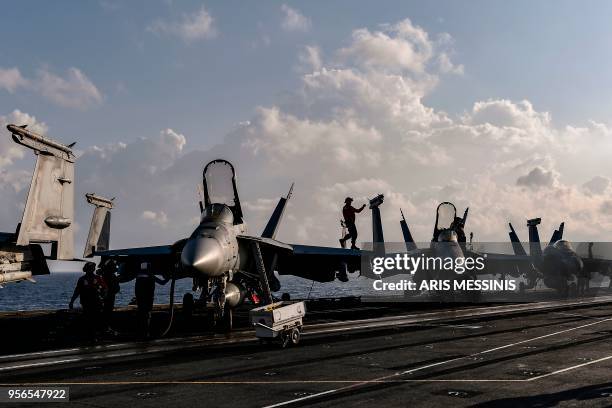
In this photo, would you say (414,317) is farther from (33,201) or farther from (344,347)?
(33,201)

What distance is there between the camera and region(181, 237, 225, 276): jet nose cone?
1475cm

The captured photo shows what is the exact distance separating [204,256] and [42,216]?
5367mm

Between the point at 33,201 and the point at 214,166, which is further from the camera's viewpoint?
the point at 214,166

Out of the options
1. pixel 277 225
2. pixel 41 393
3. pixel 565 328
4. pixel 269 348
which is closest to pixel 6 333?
pixel 269 348

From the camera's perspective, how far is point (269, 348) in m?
14.6

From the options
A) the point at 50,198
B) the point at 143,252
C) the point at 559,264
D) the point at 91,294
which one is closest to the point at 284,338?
the point at 91,294

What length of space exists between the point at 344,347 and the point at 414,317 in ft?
35.6

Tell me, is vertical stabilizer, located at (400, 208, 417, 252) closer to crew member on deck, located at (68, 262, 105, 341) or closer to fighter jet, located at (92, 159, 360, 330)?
fighter jet, located at (92, 159, 360, 330)

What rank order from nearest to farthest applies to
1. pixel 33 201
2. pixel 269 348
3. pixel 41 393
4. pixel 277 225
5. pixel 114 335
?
pixel 41 393 → pixel 269 348 → pixel 33 201 → pixel 114 335 → pixel 277 225

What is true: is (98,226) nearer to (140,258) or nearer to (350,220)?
(140,258)

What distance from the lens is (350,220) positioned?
1280 inches

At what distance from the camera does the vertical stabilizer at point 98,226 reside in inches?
1118

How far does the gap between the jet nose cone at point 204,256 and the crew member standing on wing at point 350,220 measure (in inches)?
683

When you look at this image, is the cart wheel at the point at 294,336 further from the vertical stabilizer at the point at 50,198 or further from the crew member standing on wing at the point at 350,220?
A: the crew member standing on wing at the point at 350,220
